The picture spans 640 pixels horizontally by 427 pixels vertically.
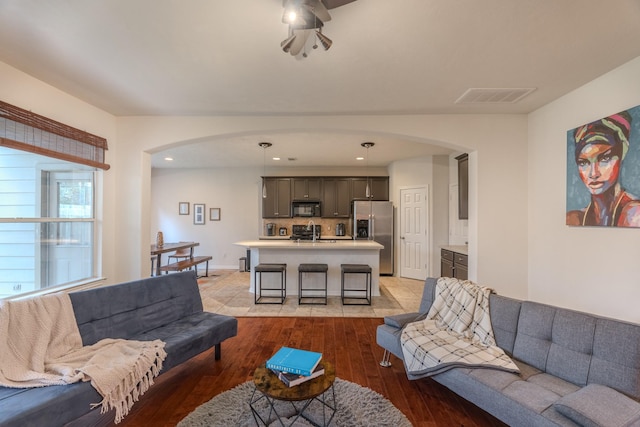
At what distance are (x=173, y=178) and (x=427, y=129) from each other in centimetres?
669

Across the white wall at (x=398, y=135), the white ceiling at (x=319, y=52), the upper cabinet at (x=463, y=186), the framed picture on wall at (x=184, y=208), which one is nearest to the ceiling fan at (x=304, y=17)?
the white ceiling at (x=319, y=52)

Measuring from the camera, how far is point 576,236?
2.84 metres

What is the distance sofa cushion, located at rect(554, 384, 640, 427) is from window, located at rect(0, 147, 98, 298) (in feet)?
13.8

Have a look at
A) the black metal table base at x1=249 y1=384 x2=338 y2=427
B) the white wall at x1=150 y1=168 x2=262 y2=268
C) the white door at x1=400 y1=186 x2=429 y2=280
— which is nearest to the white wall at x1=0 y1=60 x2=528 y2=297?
the white door at x1=400 y1=186 x2=429 y2=280

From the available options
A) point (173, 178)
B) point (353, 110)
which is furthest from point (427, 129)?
point (173, 178)

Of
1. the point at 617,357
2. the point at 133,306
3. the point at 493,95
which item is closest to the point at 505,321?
the point at 617,357

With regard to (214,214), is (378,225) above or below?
below

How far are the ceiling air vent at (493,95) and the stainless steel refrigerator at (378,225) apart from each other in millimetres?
3551

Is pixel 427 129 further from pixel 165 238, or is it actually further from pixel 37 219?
pixel 165 238

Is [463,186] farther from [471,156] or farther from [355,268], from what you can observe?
[355,268]

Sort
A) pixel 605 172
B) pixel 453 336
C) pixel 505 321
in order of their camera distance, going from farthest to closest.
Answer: pixel 605 172 < pixel 453 336 < pixel 505 321

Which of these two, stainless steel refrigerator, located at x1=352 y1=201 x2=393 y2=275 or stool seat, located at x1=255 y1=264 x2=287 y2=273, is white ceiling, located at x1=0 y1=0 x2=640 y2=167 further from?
stainless steel refrigerator, located at x1=352 y1=201 x2=393 y2=275

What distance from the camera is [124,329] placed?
7.55 ft

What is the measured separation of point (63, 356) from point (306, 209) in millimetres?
5581
